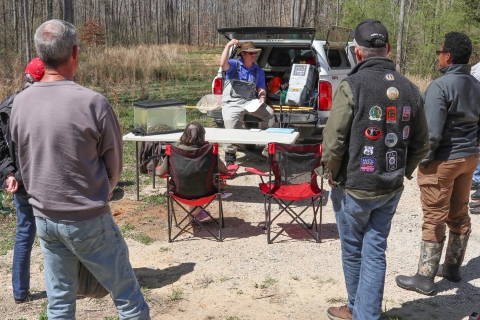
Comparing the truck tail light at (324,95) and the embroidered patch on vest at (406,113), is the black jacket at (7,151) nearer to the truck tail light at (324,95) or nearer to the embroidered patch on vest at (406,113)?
the embroidered patch on vest at (406,113)

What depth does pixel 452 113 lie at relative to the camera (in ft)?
12.1

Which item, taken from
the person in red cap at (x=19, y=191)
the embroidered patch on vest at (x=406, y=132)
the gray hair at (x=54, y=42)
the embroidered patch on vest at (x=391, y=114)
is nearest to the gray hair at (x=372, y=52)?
the embroidered patch on vest at (x=391, y=114)

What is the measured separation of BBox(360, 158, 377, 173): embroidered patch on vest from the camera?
2.89 meters

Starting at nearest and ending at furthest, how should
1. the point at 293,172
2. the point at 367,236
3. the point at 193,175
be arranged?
1. the point at 367,236
2. the point at 193,175
3. the point at 293,172

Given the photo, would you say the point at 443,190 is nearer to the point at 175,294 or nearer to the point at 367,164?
the point at 367,164

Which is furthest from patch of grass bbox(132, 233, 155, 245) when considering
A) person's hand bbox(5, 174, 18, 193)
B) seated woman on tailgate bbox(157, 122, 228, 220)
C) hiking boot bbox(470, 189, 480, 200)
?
hiking boot bbox(470, 189, 480, 200)

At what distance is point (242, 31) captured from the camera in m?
7.06

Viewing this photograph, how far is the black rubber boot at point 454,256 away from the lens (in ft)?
13.2

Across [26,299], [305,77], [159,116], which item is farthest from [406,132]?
[305,77]

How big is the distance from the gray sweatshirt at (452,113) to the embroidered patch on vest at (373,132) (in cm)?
97

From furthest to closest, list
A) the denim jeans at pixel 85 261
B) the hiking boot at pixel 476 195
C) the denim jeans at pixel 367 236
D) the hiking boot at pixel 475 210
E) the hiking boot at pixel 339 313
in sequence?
the hiking boot at pixel 476 195 → the hiking boot at pixel 475 210 → the hiking boot at pixel 339 313 → the denim jeans at pixel 367 236 → the denim jeans at pixel 85 261

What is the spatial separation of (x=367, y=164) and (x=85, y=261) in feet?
5.08

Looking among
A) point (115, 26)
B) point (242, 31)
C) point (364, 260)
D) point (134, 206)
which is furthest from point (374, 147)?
point (115, 26)

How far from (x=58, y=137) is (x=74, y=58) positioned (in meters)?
0.37
